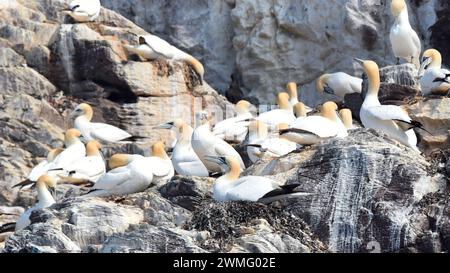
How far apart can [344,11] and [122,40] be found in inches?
116

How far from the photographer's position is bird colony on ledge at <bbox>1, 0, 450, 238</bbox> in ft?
64.5

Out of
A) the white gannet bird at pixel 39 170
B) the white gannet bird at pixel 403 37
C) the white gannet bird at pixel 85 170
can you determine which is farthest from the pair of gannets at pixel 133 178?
the white gannet bird at pixel 403 37

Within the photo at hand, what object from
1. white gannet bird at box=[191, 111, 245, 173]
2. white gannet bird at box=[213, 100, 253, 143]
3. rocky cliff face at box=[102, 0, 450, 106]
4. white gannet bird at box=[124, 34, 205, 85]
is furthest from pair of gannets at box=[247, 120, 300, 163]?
rocky cliff face at box=[102, 0, 450, 106]

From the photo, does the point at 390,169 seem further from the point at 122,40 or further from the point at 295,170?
the point at 122,40

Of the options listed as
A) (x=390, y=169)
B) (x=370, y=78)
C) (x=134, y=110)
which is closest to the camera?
(x=390, y=169)

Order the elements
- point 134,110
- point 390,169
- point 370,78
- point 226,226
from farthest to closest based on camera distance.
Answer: point 134,110, point 370,78, point 390,169, point 226,226

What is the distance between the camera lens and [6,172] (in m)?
23.5

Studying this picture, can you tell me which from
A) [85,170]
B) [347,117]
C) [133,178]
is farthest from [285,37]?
[133,178]

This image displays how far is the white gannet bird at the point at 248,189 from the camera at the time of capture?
1751cm

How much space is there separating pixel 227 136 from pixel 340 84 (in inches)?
72.8

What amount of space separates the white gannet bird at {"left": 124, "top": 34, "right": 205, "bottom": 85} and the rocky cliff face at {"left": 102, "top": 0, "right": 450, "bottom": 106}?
1268 mm

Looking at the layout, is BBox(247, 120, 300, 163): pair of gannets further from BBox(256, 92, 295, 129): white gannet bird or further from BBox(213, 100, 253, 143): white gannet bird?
BBox(213, 100, 253, 143): white gannet bird

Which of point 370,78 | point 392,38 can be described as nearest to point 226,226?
point 370,78

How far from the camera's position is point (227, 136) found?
2412 centimetres
